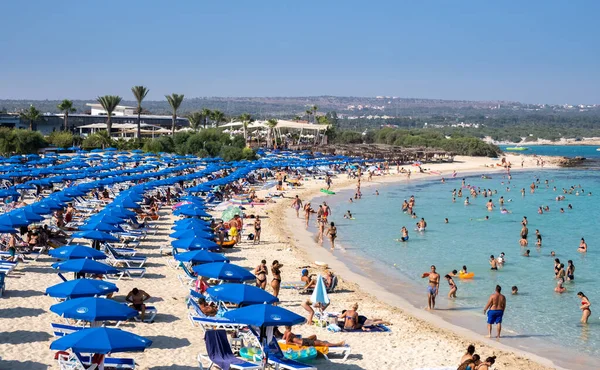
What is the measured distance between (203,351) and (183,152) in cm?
5540

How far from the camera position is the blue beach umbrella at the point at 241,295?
10.9 metres

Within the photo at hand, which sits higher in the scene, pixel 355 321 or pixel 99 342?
pixel 99 342

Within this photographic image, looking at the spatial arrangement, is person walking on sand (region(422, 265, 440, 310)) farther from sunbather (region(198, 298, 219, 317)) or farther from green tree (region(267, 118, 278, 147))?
green tree (region(267, 118, 278, 147))

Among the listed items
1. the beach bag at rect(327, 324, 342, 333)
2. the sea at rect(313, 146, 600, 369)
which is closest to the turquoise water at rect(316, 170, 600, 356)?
the sea at rect(313, 146, 600, 369)

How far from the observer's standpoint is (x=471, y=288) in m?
18.5

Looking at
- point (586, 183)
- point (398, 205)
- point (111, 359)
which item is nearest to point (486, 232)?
point (398, 205)

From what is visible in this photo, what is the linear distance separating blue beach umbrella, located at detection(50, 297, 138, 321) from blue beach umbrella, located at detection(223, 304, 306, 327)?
151 cm

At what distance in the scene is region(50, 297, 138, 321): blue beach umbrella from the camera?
9594 millimetres

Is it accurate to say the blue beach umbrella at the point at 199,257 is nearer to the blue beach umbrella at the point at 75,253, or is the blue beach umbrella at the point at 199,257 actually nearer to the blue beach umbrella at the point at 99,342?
the blue beach umbrella at the point at 75,253

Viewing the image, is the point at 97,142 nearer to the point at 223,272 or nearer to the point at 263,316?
the point at 223,272

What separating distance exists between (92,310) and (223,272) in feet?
12.1

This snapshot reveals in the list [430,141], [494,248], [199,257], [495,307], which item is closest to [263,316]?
[199,257]

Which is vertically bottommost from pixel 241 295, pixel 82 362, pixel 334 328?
pixel 334 328

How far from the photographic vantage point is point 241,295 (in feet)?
36.0
